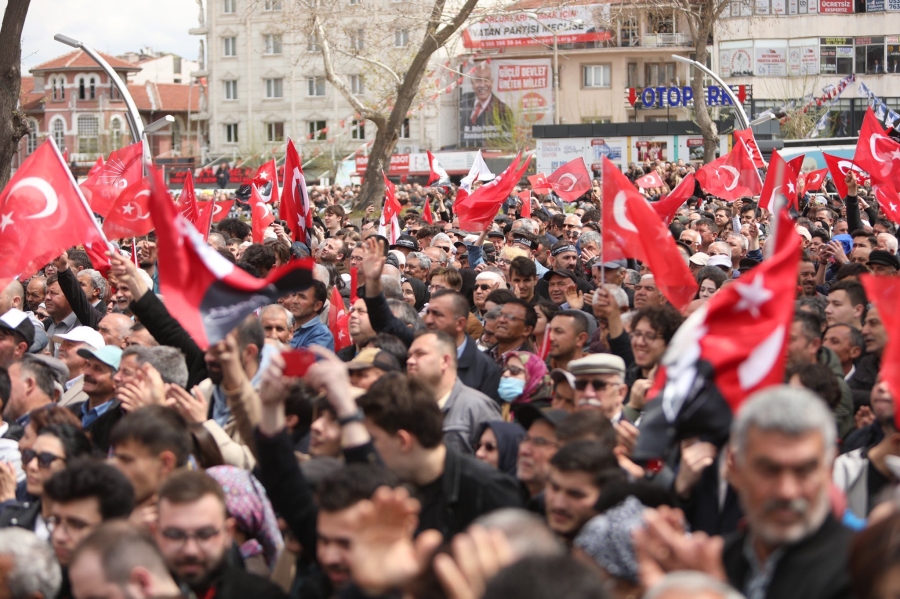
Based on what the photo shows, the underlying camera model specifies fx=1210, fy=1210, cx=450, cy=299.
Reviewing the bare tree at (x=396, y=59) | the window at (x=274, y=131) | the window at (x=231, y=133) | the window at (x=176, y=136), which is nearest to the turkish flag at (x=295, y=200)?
the bare tree at (x=396, y=59)

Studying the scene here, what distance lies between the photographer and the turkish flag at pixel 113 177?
1313cm

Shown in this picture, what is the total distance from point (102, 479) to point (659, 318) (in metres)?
3.06

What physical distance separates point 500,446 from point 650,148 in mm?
33102

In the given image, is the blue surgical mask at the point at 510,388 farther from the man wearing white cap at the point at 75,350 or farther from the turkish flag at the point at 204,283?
the man wearing white cap at the point at 75,350

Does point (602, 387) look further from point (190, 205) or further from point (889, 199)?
point (190, 205)

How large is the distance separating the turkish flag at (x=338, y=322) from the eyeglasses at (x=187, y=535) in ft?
16.3

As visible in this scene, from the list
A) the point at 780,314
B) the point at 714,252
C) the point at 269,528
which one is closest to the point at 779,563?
the point at 780,314

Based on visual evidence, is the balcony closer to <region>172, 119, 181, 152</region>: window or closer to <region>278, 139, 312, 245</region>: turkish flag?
<region>172, 119, 181, 152</region>: window

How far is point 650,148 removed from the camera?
123ft

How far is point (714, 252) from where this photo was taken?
11078 mm

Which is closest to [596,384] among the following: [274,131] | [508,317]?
[508,317]

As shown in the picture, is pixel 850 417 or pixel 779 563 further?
pixel 850 417

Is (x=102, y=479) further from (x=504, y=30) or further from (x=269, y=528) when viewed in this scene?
(x=504, y=30)

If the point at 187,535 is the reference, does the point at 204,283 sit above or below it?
above
